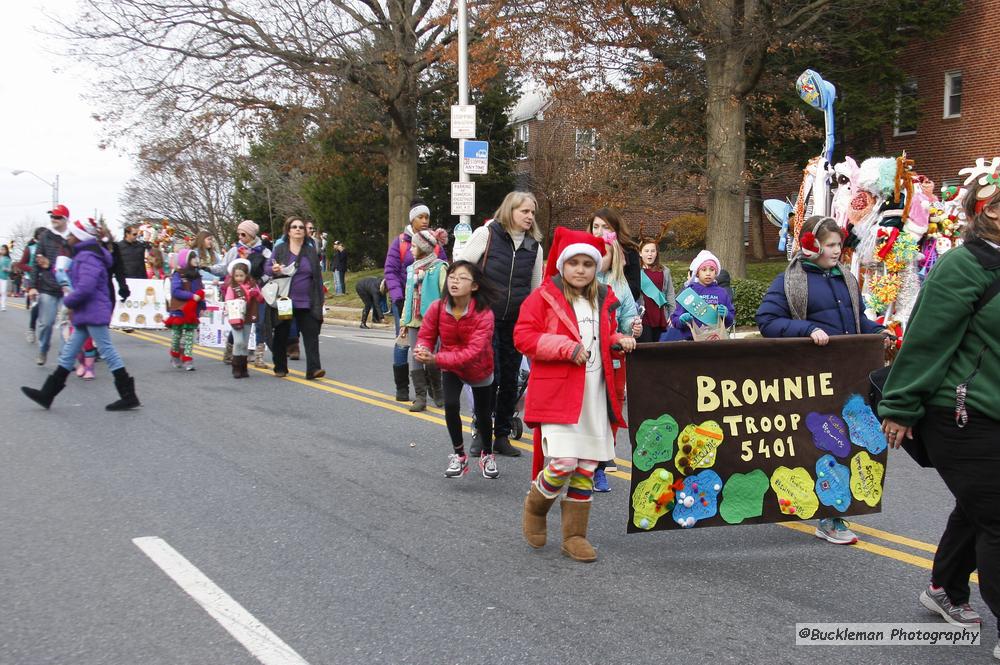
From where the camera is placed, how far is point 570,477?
16.6 ft

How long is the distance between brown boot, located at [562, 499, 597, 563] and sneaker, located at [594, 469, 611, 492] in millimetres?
1484

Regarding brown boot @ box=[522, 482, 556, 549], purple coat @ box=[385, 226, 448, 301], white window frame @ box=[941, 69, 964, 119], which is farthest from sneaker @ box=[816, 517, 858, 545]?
white window frame @ box=[941, 69, 964, 119]

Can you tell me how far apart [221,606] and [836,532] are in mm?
3369

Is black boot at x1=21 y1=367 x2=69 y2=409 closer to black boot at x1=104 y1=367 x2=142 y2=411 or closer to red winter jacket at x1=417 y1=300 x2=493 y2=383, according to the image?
black boot at x1=104 y1=367 x2=142 y2=411

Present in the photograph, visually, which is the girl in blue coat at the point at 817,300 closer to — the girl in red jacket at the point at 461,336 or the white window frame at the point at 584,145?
the girl in red jacket at the point at 461,336

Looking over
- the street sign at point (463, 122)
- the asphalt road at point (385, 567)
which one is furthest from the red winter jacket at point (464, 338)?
the street sign at point (463, 122)

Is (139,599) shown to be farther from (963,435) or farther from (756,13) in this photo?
(756,13)

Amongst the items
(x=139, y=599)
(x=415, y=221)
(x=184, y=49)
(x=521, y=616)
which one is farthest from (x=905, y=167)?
(x=184, y=49)

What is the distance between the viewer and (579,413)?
4926 mm

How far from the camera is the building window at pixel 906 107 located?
26875mm

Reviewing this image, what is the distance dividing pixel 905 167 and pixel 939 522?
601 centimetres

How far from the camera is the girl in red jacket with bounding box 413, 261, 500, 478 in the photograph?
6660mm

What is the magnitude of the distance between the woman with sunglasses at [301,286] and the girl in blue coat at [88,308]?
2602 millimetres

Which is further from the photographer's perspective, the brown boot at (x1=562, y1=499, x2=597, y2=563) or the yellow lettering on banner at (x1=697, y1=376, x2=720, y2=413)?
the yellow lettering on banner at (x1=697, y1=376, x2=720, y2=413)
